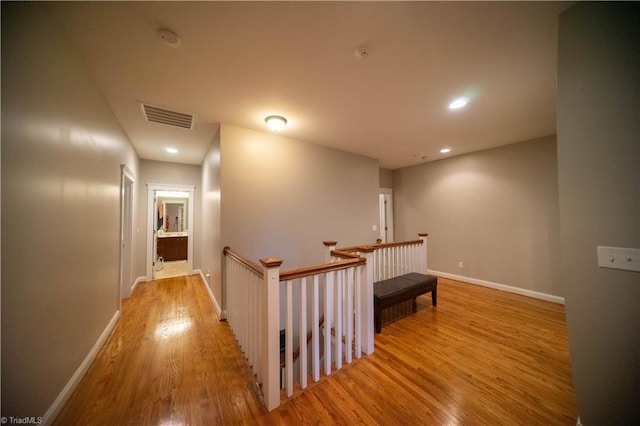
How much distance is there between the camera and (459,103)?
2.44 metres

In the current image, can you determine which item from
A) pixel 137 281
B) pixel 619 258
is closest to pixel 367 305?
pixel 619 258

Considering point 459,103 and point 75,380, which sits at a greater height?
point 459,103

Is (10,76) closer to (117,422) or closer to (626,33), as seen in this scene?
(117,422)

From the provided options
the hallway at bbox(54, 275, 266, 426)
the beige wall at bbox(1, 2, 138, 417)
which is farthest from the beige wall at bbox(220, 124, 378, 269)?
the beige wall at bbox(1, 2, 138, 417)

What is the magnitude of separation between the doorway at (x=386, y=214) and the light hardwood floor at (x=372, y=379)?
303cm

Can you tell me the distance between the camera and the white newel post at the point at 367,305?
2.11 m

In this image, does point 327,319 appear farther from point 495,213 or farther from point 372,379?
point 495,213

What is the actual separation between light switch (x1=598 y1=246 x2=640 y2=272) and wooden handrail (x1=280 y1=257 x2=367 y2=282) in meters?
1.45

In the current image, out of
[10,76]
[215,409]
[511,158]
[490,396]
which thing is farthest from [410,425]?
[511,158]

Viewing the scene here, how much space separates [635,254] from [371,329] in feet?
5.82

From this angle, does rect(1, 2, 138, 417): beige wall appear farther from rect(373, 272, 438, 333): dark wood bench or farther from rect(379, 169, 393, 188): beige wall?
rect(379, 169, 393, 188): beige wall

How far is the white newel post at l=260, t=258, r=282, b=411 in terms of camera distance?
1.45m

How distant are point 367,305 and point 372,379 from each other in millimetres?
575

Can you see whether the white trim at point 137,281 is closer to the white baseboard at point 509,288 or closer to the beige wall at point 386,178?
the beige wall at point 386,178
